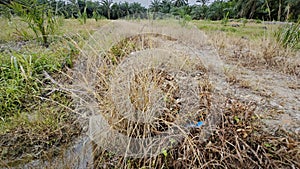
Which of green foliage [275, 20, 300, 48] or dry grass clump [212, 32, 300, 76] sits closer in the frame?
dry grass clump [212, 32, 300, 76]

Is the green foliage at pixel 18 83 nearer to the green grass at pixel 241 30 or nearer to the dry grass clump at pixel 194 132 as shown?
the dry grass clump at pixel 194 132

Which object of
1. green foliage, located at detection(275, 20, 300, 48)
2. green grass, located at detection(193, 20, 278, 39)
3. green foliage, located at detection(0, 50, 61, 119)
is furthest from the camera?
green grass, located at detection(193, 20, 278, 39)

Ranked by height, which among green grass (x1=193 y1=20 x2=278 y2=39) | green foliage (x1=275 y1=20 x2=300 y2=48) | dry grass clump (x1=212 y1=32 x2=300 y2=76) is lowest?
dry grass clump (x1=212 y1=32 x2=300 y2=76)

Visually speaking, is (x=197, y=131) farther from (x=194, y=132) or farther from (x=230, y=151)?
(x=230, y=151)

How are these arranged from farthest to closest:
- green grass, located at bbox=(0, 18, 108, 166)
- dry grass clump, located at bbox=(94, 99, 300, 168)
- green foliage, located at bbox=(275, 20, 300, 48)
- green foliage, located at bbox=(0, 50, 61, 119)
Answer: green foliage, located at bbox=(275, 20, 300, 48) < green foliage, located at bbox=(0, 50, 61, 119) < green grass, located at bbox=(0, 18, 108, 166) < dry grass clump, located at bbox=(94, 99, 300, 168)

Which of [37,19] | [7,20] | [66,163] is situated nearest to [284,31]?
[66,163]

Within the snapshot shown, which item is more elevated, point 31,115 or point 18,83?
point 18,83

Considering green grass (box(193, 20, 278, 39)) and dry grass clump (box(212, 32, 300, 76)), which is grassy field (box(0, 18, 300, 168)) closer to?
dry grass clump (box(212, 32, 300, 76))

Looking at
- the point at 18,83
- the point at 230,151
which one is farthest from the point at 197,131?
the point at 18,83

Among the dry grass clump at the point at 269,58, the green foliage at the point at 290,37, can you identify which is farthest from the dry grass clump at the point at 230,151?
the green foliage at the point at 290,37

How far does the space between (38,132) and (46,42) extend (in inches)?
67.2

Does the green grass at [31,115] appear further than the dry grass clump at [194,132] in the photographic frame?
Yes

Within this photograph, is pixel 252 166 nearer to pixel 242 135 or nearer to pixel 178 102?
pixel 242 135

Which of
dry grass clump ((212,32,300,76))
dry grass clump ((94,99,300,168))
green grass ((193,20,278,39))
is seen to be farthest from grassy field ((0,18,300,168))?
green grass ((193,20,278,39))
